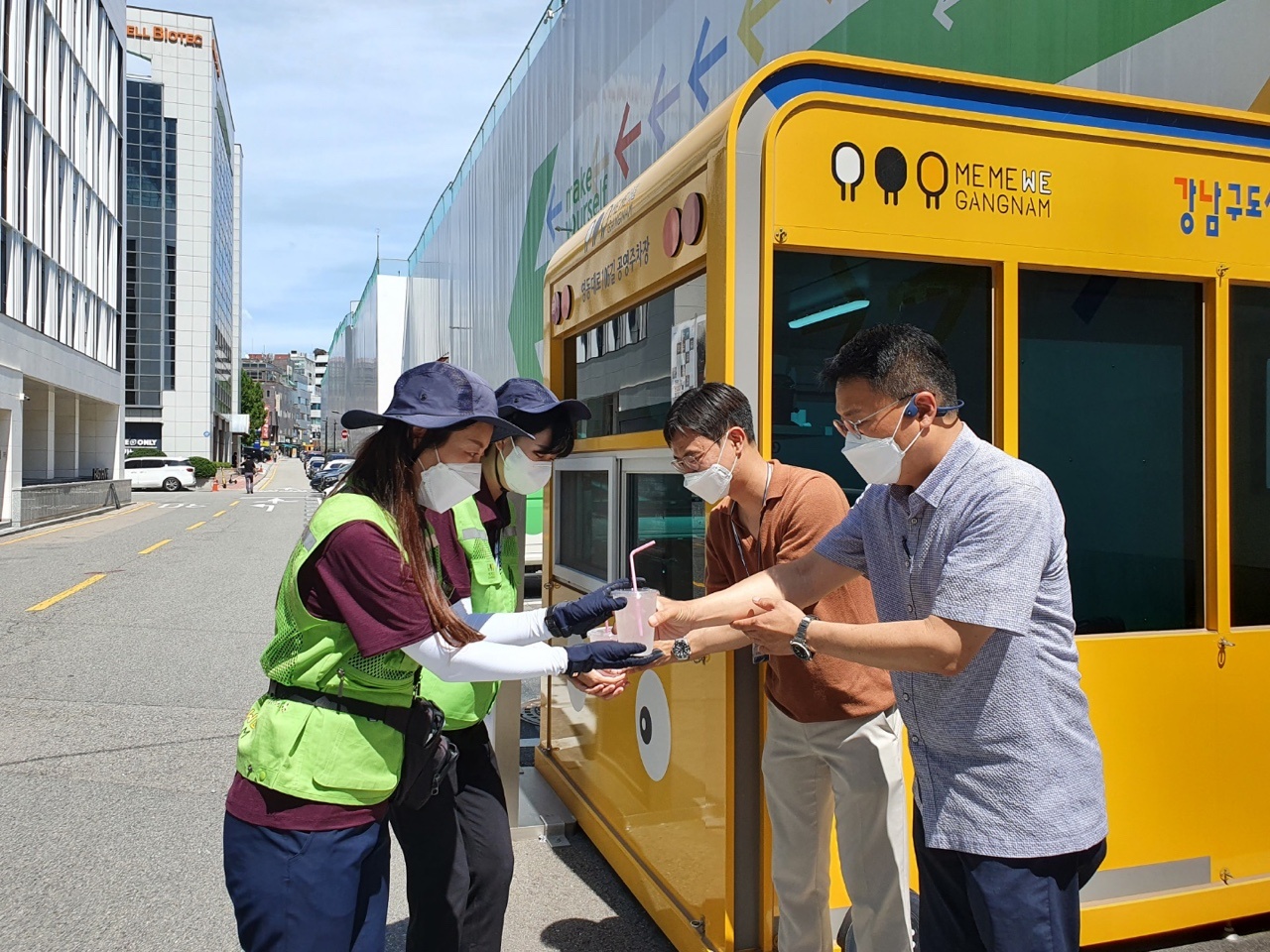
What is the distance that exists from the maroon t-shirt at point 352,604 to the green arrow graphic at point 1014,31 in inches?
150

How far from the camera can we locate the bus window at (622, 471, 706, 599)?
132 inches

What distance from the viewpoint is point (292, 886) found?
6.26 feet

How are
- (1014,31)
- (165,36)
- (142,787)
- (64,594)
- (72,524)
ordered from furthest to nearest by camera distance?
1. (165,36)
2. (72,524)
3. (64,594)
4. (142,787)
5. (1014,31)

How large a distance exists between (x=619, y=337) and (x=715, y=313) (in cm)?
122

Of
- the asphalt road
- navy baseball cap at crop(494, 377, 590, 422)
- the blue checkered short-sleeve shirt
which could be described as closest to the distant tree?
the asphalt road

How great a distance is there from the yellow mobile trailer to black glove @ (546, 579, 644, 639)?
0.67 metres

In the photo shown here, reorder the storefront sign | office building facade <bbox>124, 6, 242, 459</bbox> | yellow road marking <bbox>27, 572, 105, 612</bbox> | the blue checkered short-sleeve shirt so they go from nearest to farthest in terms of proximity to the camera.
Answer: the blue checkered short-sleeve shirt < yellow road marking <bbox>27, 572, 105, 612</bbox> < office building facade <bbox>124, 6, 242, 459</bbox> < the storefront sign

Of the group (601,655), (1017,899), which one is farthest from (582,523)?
(1017,899)

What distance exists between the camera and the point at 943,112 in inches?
113

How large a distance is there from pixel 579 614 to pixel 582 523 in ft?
7.24

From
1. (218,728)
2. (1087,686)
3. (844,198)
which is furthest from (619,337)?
(218,728)

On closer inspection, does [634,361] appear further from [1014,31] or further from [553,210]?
[553,210]

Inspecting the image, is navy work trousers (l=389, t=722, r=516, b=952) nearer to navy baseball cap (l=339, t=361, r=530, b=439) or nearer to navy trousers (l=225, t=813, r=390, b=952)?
navy trousers (l=225, t=813, r=390, b=952)

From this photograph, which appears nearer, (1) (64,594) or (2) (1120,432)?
(2) (1120,432)
